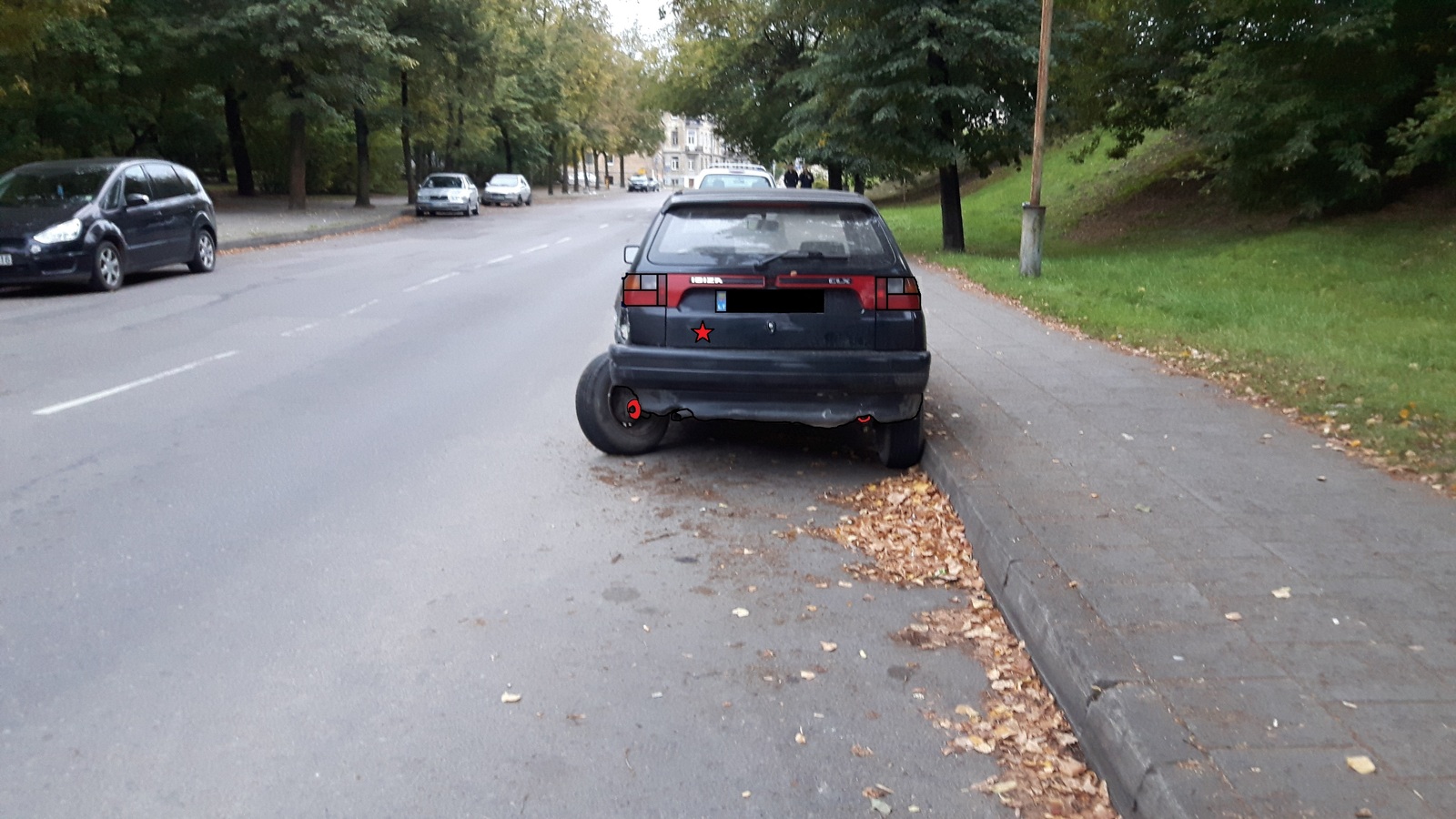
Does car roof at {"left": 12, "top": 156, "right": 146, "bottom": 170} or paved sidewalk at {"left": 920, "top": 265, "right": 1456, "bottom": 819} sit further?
car roof at {"left": 12, "top": 156, "right": 146, "bottom": 170}

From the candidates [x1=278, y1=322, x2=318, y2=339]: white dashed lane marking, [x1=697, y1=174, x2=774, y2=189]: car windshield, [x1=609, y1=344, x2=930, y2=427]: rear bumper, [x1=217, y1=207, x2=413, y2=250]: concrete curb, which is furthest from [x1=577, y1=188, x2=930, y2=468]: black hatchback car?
[x1=217, y1=207, x2=413, y2=250]: concrete curb

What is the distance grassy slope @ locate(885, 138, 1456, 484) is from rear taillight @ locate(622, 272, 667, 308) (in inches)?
168

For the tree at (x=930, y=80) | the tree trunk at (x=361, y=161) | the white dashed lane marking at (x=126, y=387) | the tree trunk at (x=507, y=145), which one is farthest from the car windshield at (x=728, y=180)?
the tree trunk at (x=507, y=145)

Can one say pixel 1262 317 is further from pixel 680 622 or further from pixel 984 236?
pixel 984 236

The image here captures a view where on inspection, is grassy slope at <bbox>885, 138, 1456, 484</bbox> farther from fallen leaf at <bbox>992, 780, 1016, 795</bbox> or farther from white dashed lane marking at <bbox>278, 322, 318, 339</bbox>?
white dashed lane marking at <bbox>278, 322, 318, 339</bbox>

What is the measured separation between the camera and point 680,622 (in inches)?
187

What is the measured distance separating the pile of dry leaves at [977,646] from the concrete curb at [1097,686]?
6 cm

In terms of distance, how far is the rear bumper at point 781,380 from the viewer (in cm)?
649

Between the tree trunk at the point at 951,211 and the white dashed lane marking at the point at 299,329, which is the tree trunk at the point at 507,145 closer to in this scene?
the tree trunk at the point at 951,211

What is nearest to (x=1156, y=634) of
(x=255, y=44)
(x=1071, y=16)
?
(x=1071, y=16)

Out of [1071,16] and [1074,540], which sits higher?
[1071,16]

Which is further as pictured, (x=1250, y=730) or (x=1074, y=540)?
(x=1074, y=540)

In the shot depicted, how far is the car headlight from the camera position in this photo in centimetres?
1516

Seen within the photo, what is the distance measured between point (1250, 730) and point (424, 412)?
6320mm
